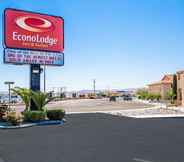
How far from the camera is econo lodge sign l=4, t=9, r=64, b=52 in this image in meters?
20.9

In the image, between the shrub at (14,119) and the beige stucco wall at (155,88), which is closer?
the shrub at (14,119)

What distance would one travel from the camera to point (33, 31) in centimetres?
2184

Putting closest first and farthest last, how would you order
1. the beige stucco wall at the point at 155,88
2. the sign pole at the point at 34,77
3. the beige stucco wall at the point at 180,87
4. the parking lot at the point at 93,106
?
the sign pole at the point at 34,77 → the parking lot at the point at 93,106 → the beige stucco wall at the point at 180,87 → the beige stucco wall at the point at 155,88

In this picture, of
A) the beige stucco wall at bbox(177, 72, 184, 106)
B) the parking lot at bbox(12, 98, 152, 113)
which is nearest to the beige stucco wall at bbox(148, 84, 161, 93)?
the parking lot at bbox(12, 98, 152, 113)

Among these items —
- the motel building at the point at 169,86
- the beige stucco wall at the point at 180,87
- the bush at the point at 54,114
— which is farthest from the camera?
the motel building at the point at 169,86

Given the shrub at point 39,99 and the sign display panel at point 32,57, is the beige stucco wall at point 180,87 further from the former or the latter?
the shrub at point 39,99

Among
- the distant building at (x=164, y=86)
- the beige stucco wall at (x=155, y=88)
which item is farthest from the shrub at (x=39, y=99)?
the beige stucco wall at (x=155, y=88)

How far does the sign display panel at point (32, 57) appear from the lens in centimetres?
2077

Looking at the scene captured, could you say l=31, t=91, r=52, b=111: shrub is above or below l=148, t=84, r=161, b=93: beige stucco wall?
below

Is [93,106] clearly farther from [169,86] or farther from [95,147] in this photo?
[95,147]

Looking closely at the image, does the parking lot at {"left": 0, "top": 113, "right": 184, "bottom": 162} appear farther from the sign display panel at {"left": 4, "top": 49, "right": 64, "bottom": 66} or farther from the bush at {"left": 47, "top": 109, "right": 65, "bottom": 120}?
the sign display panel at {"left": 4, "top": 49, "right": 64, "bottom": 66}

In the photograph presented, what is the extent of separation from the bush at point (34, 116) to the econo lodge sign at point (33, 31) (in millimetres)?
5048

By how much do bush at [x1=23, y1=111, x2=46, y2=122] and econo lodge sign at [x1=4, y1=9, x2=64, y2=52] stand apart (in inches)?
199

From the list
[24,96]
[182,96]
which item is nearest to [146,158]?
[24,96]
